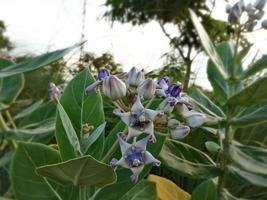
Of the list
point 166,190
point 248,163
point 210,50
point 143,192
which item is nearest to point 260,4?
point 210,50

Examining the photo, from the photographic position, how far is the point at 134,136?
883 millimetres

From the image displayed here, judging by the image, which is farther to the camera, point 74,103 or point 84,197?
point 74,103

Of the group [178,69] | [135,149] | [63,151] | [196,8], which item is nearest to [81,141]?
[63,151]

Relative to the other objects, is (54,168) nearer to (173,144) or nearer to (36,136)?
(173,144)

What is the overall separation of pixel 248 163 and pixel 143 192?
31cm

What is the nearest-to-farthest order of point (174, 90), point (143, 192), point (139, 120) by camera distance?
point (139, 120) < point (174, 90) < point (143, 192)

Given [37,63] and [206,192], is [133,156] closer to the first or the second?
[206,192]

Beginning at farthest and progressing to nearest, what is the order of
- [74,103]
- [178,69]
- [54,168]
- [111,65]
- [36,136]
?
1. [111,65]
2. [178,69]
3. [36,136]
4. [74,103]
5. [54,168]

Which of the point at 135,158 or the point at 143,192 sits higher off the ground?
the point at 135,158

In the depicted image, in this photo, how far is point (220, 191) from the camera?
1394mm

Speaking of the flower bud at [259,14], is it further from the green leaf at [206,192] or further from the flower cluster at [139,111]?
the flower cluster at [139,111]

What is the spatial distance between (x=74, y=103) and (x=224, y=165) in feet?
1.50

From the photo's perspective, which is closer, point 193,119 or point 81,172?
point 81,172

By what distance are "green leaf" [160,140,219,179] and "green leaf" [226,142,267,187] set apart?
0.05m
